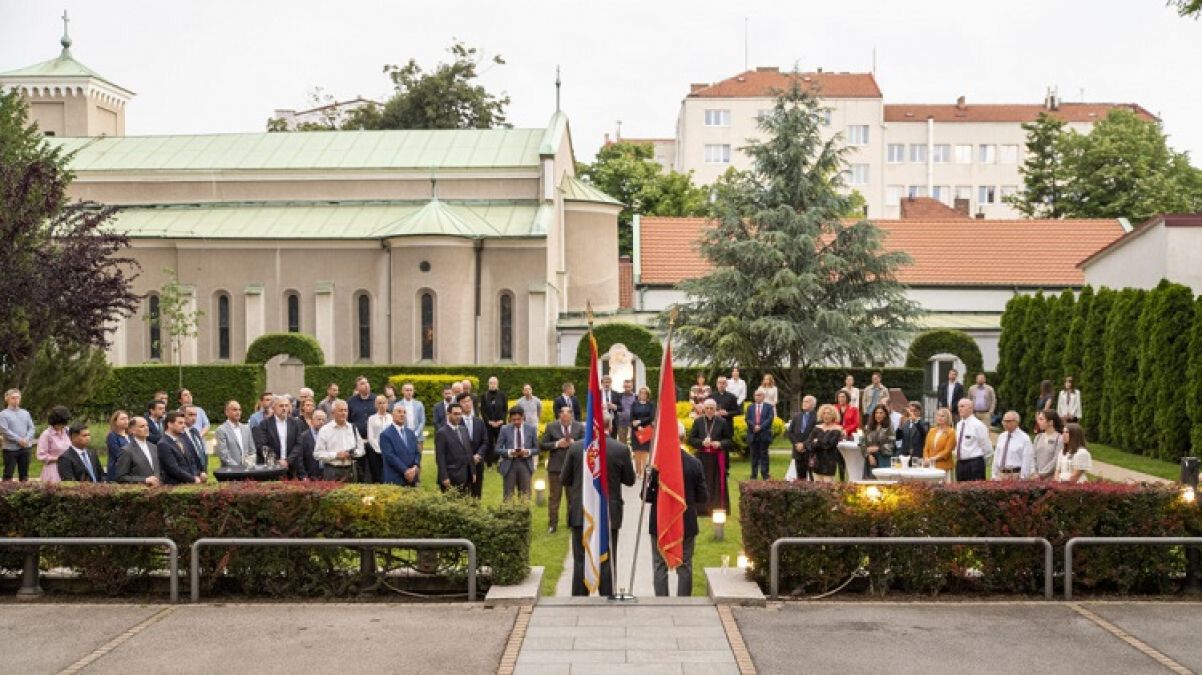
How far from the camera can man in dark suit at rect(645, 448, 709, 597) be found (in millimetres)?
11562

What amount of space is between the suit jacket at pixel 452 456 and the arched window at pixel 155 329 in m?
28.7

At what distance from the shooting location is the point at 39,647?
9477 millimetres

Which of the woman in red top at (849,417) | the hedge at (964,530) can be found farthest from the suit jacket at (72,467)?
the woman in red top at (849,417)

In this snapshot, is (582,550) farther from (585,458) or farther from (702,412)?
(702,412)

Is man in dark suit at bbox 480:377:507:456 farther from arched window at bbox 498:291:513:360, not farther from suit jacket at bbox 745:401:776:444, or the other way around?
arched window at bbox 498:291:513:360

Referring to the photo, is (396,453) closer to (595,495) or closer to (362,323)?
(595,495)

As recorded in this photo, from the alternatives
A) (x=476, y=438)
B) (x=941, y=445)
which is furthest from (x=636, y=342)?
(x=941, y=445)

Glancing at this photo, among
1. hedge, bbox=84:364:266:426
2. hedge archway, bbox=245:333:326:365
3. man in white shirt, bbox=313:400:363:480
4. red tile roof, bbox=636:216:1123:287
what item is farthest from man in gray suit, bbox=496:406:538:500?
red tile roof, bbox=636:216:1123:287

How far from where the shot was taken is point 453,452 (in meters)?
16.1

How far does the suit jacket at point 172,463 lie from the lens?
13.5m

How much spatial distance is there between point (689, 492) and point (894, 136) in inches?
3435

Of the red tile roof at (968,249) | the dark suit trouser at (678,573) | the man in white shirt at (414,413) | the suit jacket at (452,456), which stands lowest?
the dark suit trouser at (678,573)

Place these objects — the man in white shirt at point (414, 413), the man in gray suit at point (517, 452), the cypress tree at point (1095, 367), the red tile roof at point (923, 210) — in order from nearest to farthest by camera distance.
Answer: the man in gray suit at point (517, 452) < the man in white shirt at point (414, 413) < the cypress tree at point (1095, 367) < the red tile roof at point (923, 210)

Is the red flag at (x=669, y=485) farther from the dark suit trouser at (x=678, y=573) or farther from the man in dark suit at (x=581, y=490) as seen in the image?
the man in dark suit at (x=581, y=490)
